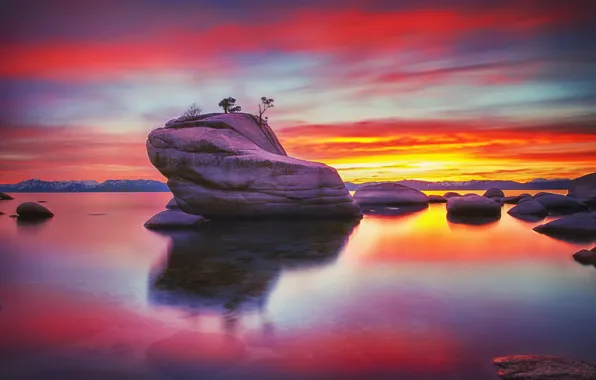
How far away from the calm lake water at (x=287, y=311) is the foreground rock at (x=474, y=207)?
18.8 metres

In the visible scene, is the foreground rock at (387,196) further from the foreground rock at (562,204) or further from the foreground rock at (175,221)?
the foreground rock at (175,221)

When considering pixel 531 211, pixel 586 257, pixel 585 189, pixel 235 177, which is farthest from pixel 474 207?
pixel 586 257

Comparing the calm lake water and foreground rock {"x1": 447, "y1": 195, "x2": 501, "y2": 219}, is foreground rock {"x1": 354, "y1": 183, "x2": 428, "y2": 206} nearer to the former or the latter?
foreground rock {"x1": 447, "y1": 195, "x2": 501, "y2": 219}

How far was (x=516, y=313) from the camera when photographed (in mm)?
8039

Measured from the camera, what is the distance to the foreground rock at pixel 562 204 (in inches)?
1560

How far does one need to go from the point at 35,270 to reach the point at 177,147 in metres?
14.4

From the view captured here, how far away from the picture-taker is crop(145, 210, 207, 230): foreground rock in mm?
24828

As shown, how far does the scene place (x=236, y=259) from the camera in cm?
1448

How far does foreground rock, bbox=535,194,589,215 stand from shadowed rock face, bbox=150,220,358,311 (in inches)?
1022

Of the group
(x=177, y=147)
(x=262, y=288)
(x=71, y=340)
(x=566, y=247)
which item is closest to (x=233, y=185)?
(x=177, y=147)

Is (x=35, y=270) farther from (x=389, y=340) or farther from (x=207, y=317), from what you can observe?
(x=389, y=340)

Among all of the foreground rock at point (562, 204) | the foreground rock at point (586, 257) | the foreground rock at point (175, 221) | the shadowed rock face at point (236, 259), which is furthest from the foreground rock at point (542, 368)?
the foreground rock at point (562, 204)

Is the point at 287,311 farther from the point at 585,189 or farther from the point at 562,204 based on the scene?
the point at 585,189

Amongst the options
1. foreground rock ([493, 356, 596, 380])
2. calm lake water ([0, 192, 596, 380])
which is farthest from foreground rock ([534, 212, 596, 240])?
foreground rock ([493, 356, 596, 380])
